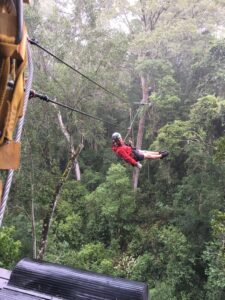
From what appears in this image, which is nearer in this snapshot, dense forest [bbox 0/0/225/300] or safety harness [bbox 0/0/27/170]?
safety harness [bbox 0/0/27/170]

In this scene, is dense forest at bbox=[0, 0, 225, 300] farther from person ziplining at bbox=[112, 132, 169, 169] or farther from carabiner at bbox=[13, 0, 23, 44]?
carabiner at bbox=[13, 0, 23, 44]

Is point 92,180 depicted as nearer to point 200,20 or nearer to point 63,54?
point 63,54

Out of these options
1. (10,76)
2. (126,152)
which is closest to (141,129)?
(126,152)

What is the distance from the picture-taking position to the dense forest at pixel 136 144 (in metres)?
9.18

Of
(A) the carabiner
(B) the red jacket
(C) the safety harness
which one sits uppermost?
(A) the carabiner

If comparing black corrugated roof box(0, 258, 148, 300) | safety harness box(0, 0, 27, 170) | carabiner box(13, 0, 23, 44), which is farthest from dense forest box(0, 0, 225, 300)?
carabiner box(13, 0, 23, 44)

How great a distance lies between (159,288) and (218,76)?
6137mm

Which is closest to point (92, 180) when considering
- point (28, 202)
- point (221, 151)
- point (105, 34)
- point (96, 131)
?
point (96, 131)

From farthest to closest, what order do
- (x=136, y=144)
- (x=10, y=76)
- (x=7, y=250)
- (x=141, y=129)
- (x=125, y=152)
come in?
(x=136, y=144), (x=141, y=129), (x=7, y=250), (x=125, y=152), (x=10, y=76)

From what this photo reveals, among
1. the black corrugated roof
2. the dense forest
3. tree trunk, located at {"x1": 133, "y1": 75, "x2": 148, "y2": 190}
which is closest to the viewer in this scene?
the black corrugated roof

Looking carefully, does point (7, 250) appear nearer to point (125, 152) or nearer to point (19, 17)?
point (125, 152)

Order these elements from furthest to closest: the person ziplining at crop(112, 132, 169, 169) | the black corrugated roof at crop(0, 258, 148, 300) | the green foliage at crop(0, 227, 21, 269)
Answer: the green foliage at crop(0, 227, 21, 269), the person ziplining at crop(112, 132, 169, 169), the black corrugated roof at crop(0, 258, 148, 300)

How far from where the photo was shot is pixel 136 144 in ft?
43.8

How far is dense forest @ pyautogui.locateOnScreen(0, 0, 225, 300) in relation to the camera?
30.1 feet
